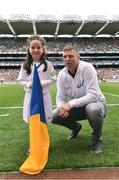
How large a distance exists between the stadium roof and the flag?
63809 millimetres

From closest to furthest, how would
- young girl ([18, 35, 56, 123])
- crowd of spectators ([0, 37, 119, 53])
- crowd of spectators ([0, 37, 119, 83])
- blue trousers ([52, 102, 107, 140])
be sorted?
blue trousers ([52, 102, 107, 140]) → young girl ([18, 35, 56, 123]) → crowd of spectators ([0, 37, 119, 83]) → crowd of spectators ([0, 37, 119, 53])

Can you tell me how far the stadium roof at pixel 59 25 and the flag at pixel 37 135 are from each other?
6381cm

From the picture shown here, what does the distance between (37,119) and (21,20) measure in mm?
65195

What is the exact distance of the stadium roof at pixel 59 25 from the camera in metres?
69.2

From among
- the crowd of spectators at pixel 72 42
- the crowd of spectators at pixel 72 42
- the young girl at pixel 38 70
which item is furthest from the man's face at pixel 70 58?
the crowd of spectators at pixel 72 42

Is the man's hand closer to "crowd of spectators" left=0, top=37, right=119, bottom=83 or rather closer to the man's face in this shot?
the man's face

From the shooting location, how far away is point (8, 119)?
9688mm

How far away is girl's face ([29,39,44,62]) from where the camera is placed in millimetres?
5793

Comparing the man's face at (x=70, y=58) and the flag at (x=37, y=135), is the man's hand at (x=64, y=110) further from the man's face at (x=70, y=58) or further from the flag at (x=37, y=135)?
the man's face at (x=70, y=58)

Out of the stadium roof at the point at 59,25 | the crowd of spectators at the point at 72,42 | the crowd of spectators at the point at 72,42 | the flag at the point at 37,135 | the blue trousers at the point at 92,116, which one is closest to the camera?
the flag at the point at 37,135

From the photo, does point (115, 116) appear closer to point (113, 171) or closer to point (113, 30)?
point (113, 171)

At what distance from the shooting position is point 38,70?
589 centimetres

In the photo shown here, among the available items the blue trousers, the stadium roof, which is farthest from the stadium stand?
the blue trousers

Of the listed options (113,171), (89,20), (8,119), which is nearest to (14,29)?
(89,20)
